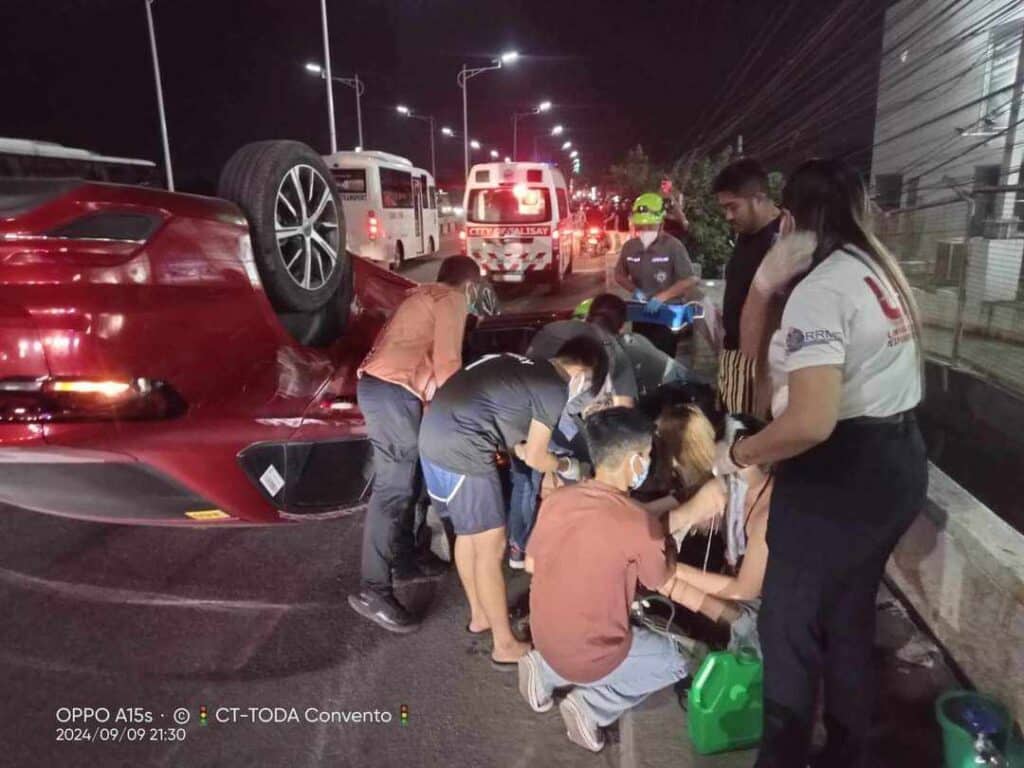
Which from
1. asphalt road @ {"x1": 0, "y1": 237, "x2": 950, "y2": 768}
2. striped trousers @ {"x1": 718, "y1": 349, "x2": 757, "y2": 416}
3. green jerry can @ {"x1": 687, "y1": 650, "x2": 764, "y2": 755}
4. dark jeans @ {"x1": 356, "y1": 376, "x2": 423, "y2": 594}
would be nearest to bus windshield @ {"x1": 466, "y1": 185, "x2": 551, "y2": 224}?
striped trousers @ {"x1": 718, "y1": 349, "x2": 757, "y2": 416}

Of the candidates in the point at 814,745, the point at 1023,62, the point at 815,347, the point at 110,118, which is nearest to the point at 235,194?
the point at 815,347

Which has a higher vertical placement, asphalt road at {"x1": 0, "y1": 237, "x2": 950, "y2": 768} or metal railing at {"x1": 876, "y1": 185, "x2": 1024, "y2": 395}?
metal railing at {"x1": 876, "y1": 185, "x2": 1024, "y2": 395}

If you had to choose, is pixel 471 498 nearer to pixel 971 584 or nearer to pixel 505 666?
pixel 505 666

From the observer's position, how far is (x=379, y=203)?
17062 mm

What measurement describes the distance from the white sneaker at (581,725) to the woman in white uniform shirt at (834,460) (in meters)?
0.57

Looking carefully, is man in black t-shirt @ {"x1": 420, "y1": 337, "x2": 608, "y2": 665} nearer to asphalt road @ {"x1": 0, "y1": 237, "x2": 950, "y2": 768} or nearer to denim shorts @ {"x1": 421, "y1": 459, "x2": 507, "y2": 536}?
denim shorts @ {"x1": 421, "y1": 459, "x2": 507, "y2": 536}

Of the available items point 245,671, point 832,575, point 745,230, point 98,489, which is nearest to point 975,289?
point 745,230

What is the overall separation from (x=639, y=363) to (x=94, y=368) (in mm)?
2648

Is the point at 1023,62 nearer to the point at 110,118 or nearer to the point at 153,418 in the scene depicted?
the point at 153,418

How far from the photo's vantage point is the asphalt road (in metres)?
2.49

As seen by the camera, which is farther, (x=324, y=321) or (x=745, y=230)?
(x=324, y=321)

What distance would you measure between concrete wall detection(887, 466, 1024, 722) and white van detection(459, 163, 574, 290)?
11.3 meters

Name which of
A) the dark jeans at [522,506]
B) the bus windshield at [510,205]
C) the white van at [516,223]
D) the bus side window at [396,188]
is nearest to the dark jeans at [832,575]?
the dark jeans at [522,506]

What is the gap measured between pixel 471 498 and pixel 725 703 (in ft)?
3.71
